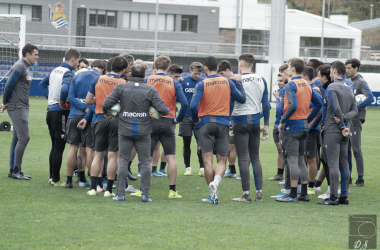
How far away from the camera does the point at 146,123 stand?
6.62m

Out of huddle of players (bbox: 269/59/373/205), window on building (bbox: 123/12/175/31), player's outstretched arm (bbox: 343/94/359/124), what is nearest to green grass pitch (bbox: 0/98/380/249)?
huddle of players (bbox: 269/59/373/205)

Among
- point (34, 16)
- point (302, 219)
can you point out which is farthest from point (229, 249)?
point (34, 16)

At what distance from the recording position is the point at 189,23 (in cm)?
4331

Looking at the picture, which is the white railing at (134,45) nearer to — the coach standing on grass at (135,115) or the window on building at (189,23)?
the window on building at (189,23)

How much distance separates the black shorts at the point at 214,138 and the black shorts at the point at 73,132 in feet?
6.39

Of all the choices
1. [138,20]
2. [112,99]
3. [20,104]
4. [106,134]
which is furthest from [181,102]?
[138,20]

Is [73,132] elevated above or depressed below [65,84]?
below

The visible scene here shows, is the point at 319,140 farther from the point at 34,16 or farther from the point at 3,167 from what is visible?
the point at 34,16

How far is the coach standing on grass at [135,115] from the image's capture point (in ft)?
21.3

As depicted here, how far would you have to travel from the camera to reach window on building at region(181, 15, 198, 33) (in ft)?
141

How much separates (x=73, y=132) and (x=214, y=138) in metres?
2.22

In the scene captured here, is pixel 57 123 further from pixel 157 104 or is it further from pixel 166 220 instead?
pixel 166 220

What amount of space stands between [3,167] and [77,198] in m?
3.02

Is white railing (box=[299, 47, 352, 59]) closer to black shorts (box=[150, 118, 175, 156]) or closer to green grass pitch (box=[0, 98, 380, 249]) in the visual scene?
green grass pitch (box=[0, 98, 380, 249])
